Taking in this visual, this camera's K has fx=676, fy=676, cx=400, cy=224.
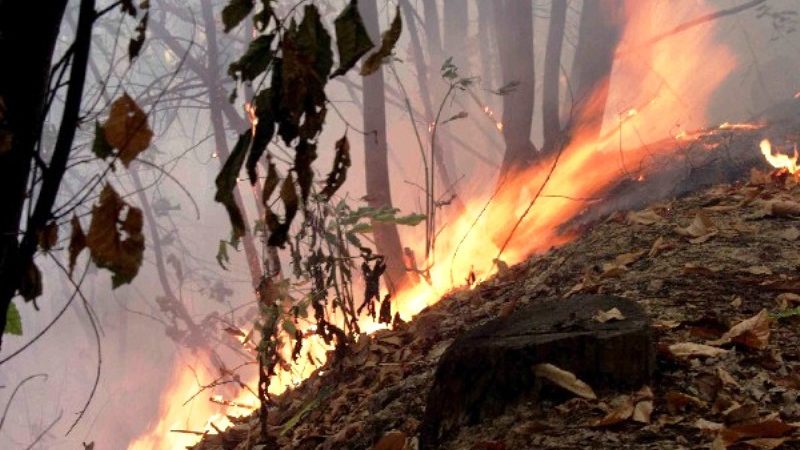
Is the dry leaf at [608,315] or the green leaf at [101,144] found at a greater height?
the green leaf at [101,144]

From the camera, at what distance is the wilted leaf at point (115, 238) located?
3.84 feet

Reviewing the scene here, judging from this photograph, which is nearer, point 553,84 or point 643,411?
point 643,411

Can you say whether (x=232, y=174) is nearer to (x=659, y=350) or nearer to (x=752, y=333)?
(x=659, y=350)

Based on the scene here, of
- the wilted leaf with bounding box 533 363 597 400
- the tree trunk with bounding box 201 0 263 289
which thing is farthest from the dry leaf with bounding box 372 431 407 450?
the tree trunk with bounding box 201 0 263 289

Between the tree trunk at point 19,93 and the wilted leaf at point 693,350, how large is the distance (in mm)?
1703

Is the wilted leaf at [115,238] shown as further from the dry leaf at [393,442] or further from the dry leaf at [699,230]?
the dry leaf at [699,230]

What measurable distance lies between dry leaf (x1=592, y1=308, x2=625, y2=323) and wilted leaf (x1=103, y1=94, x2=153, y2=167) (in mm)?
1334

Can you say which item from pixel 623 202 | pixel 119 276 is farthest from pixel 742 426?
pixel 623 202

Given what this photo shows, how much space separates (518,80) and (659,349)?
554 cm

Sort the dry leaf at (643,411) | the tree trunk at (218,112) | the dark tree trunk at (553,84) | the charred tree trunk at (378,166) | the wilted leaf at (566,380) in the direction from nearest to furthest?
the dry leaf at (643,411) → the wilted leaf at (566,380) → the charred tree trunk at (378,166) → the dark tree trunk at (553,84) → the tree trunk at (218,112)

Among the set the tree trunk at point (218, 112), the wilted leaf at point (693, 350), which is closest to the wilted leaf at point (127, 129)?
the wilted leaf at point (693, 350)

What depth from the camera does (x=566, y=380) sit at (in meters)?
1.79

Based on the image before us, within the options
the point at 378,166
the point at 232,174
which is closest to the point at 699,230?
the point at 232,174

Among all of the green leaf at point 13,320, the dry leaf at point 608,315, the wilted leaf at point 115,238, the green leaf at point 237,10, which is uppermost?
the green leaf at point 237,10
